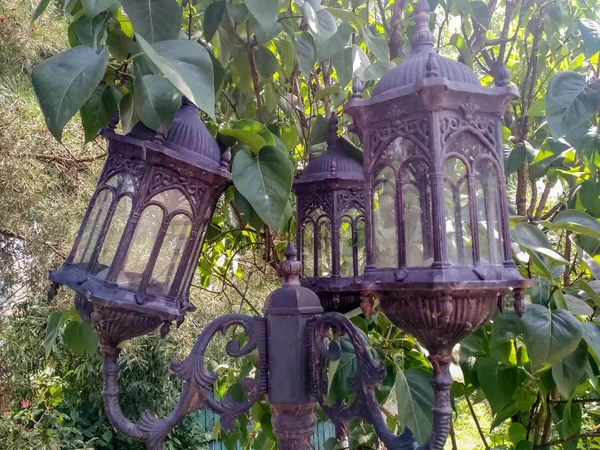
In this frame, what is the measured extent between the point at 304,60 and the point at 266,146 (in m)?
0.19

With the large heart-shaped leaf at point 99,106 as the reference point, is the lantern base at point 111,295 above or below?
below

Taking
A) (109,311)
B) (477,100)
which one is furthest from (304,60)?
(109,311)

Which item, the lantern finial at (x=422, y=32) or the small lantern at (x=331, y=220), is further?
the small lantern at (x=331, y=220)

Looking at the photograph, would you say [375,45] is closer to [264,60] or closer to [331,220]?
[264,60]

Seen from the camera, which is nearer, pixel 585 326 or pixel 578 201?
pixel 585 326

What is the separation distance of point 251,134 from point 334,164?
0.62ft

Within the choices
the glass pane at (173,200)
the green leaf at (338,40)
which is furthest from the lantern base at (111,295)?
the green leaf at (338,40)

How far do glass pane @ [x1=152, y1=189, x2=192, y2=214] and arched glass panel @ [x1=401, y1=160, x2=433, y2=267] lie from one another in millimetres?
302

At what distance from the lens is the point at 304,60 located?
781 mm

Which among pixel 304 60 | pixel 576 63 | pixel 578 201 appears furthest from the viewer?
pixel 576 63

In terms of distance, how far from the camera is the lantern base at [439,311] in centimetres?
50

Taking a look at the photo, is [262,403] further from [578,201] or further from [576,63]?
[576,63]

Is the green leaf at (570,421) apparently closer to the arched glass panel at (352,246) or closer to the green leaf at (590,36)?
the arched glass panel at (352,246)

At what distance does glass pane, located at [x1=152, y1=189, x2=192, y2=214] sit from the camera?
2.14 feet
